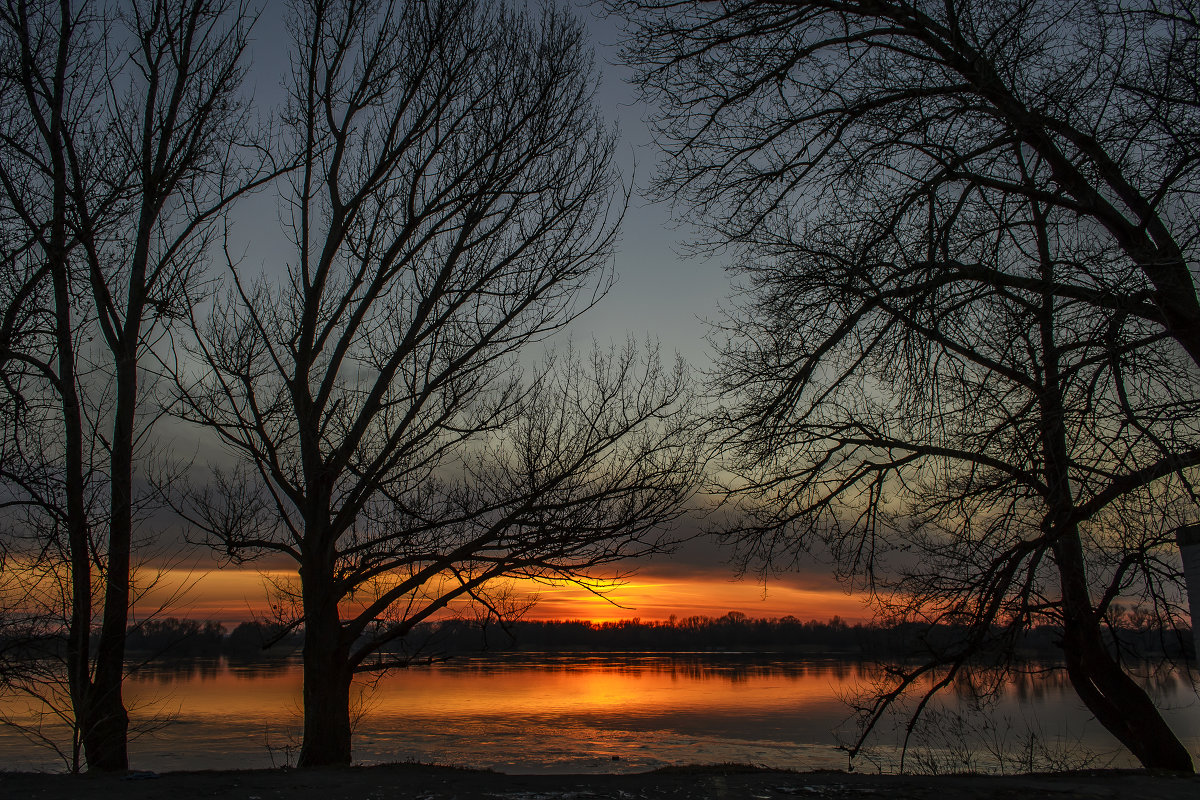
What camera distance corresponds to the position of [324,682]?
8.64m

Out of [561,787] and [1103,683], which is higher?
[561,787]

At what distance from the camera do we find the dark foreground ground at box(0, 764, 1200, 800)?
529 cm

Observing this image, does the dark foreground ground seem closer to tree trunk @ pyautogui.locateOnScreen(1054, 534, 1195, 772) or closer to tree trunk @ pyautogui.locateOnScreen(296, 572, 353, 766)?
tree trunk @ pyautogui.locateOnScreen(296, 572, 353, 766)

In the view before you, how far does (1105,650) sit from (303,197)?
11381 millimetres

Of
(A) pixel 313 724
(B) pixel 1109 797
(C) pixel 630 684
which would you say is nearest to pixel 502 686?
(C) pixel 630 684

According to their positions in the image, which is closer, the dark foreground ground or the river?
the dark foreground ground

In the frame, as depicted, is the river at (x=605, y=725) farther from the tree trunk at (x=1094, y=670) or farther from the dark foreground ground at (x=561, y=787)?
the dark foreground ground at (x=561, y=787)

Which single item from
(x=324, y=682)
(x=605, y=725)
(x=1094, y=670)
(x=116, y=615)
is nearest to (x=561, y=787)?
(x=324, y=682)

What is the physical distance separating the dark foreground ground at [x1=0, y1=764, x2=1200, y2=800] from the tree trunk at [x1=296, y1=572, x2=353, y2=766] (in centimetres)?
206

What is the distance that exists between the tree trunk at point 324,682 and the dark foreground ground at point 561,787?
2059mm

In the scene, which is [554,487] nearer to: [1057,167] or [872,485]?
[872,485]

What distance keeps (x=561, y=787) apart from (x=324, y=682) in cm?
403

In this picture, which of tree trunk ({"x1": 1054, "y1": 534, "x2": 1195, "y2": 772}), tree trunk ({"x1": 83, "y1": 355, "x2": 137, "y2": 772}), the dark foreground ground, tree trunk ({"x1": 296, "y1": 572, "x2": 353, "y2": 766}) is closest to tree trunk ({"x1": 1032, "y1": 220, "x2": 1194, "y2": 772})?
tree trunk ({"x1": 1054, "y1": 534, "x2": 1195, "y2": 772})

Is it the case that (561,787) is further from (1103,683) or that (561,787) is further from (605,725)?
(605,725)
